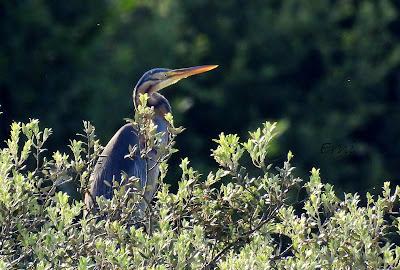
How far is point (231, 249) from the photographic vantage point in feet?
13.8

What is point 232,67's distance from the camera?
20.2m

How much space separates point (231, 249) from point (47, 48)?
41.1 feet

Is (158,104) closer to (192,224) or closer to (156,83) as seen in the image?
(156,83)

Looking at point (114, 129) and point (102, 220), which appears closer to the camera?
point (102, 220)

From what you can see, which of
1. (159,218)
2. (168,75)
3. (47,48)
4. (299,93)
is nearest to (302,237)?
(159,218)

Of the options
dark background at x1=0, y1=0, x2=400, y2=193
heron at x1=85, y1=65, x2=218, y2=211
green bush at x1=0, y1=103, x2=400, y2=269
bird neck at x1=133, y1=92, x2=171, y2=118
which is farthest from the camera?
dark background at x1=0, y1=0, x2=400, y2=193

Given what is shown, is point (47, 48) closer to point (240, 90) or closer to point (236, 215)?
point (240, 90)

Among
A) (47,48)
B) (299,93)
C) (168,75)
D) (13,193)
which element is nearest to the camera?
(13,193)

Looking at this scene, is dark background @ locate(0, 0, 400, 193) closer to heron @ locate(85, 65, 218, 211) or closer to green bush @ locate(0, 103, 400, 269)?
heron @ locate(85, 65, 218, 211)

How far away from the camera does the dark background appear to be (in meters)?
16.5

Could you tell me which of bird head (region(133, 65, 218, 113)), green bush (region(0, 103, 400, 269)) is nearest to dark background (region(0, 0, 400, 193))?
bird head (region(133, 65, 218, 113))

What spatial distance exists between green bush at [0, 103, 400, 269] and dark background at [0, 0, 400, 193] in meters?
11.7

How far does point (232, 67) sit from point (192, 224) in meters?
16.0

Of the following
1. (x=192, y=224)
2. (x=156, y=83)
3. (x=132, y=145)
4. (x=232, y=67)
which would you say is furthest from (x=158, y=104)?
(x=232, y=67)
